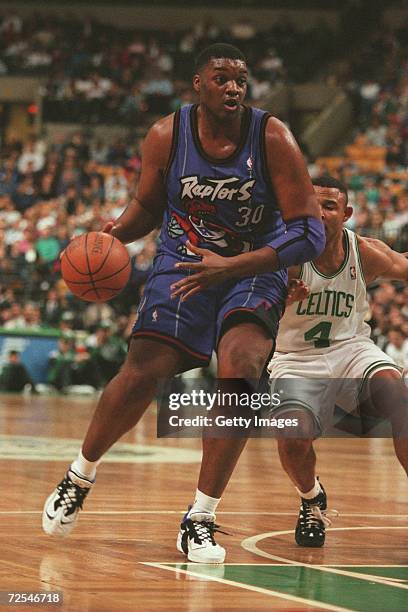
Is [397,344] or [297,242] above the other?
[397,344]

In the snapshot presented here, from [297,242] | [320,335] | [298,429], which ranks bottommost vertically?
[298,429]

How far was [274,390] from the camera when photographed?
249 inches

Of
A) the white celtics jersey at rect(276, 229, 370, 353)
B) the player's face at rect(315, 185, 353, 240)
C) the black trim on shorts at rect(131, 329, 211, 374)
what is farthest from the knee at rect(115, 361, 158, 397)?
the player's face at rect(315, 185, 353, 240)

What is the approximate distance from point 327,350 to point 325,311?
0.65ft

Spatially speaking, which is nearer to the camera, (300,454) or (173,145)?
(173,145)

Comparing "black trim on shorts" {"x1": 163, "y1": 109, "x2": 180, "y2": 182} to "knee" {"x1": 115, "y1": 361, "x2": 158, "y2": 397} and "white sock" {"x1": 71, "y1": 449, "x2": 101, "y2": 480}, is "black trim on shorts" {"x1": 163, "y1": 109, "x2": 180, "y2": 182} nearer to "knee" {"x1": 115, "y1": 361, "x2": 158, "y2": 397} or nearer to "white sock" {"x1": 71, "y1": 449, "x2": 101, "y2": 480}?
"knee" {"x1": 115, "y1": 361, "x2": 158, "y2": 397}

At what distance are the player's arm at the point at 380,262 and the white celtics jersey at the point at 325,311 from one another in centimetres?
5

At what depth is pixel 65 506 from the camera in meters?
5.45

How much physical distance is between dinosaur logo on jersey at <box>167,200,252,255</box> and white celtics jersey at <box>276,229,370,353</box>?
120 cm

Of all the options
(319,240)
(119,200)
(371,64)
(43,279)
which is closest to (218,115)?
(319,240)

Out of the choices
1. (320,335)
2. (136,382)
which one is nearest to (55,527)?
(136,382)

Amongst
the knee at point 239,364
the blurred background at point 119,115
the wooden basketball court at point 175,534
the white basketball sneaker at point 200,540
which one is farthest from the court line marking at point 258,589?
the blurred background at point 119,115

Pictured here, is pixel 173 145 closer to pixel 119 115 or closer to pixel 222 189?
pixel 222 189

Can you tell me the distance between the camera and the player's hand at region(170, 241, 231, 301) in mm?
5203
